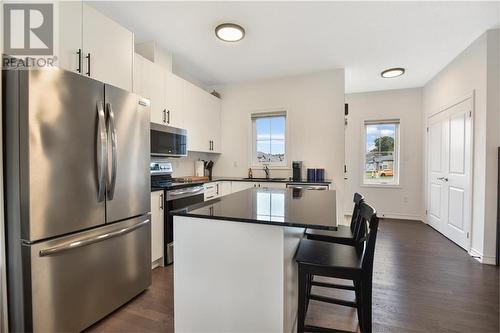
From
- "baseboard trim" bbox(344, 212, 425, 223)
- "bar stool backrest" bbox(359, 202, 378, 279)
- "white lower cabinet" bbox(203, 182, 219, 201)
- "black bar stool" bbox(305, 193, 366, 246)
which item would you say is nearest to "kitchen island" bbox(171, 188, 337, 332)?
"bar stool backrest" bbox(359, 202, 378, 279)

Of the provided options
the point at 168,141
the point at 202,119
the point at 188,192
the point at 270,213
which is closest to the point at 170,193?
the point at 188,192

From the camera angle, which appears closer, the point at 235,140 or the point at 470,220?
the point at 470,220

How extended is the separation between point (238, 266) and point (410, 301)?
1726 millimetres

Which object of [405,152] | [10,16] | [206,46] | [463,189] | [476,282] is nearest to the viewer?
[10,16]

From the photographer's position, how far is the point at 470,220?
327cm

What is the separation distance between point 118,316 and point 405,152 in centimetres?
561

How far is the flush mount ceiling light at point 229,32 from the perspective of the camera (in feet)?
8.84

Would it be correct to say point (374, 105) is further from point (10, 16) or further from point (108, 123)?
point (10, 16)

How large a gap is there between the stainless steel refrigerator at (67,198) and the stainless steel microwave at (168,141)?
34.4 inches

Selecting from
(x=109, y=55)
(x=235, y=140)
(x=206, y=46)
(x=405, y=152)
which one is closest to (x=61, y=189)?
(x=109, y=55)

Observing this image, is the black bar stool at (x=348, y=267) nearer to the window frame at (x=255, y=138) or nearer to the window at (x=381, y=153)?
the window frame at (x=255, y=138)

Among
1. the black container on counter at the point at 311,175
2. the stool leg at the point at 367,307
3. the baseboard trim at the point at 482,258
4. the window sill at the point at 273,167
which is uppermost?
the window sill at the point at 273,167

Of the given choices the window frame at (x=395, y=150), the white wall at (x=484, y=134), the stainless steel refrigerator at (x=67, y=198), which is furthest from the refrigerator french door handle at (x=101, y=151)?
the window frame at (x=395, y=150)

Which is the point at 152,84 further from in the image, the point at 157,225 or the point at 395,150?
the point at 395,150
